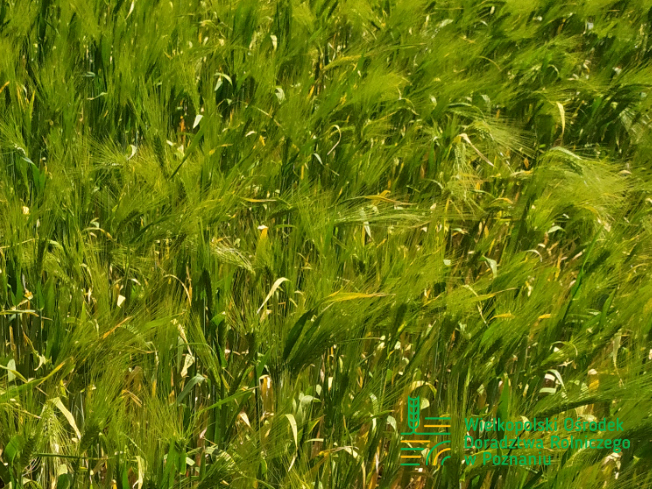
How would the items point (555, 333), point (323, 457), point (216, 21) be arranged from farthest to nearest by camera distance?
1. point (216, 21)
2. point (555, 333)
3. point (323, 457)

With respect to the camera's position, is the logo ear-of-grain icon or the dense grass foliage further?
the logo ear-of-grain icon

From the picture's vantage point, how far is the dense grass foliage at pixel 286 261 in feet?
3.41

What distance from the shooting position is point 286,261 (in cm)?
124

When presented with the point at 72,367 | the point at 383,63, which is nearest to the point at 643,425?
the point at 72,367

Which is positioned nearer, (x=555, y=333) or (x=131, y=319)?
(x=131, y=319)

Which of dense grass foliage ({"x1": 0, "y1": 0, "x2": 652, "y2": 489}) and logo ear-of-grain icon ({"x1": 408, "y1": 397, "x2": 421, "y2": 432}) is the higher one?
dense grass foliage ({"x1": 0, "y1": 0, "x2": 652, "y2": 489})

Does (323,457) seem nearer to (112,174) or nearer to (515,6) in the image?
(112,174)

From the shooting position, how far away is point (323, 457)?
1.12 meters

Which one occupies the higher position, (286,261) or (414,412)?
(286,261)

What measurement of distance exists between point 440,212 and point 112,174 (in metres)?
0.59

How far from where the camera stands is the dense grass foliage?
104 cm

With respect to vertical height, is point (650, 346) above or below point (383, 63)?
below

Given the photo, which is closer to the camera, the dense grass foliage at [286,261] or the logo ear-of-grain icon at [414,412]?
the dense grass foliage at [286,261]

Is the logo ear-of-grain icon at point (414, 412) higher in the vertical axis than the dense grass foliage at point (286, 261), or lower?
lower
